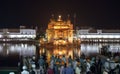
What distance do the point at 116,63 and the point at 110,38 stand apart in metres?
67.8

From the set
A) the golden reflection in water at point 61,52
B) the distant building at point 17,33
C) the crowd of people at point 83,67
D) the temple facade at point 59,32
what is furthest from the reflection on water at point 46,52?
the distant building at point 17,33

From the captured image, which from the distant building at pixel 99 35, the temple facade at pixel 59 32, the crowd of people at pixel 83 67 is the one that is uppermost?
the crowd of people at pixel 83 67

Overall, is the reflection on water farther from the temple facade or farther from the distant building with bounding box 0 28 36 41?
the distant building with bounding box 0 28 36 41

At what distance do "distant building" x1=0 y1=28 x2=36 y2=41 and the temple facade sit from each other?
11.3 metres

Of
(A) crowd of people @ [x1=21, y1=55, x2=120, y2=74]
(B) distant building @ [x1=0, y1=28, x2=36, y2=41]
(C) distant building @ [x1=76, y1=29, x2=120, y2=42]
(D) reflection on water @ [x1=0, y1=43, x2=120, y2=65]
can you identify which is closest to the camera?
(A) crowd of people @ [x1=21, y1=55, x2=120, y2=74]

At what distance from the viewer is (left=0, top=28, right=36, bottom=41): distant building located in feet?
261

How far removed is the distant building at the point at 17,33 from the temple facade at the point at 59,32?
445 inches

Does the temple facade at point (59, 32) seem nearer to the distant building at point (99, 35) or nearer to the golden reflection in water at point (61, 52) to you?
the distant building at point (99, 35)

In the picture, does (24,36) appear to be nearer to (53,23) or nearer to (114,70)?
(53,23)

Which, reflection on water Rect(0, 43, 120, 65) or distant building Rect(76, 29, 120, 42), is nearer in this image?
reflection on water Rect(0, 43, 120, 65)

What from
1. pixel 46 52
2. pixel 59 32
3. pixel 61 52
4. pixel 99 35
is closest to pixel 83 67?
pixel 46 52

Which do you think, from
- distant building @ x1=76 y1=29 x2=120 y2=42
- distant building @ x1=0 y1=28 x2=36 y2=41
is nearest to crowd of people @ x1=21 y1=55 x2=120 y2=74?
distant building @ x1=76 y1=29 x2=120 y2=42

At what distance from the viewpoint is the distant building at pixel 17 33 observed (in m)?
79.5

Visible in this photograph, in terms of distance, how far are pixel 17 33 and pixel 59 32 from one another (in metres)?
17.7
